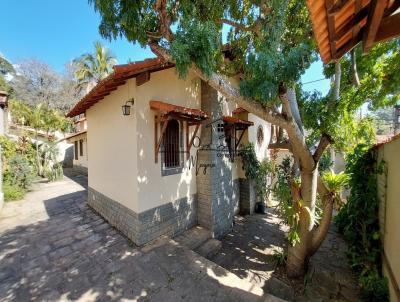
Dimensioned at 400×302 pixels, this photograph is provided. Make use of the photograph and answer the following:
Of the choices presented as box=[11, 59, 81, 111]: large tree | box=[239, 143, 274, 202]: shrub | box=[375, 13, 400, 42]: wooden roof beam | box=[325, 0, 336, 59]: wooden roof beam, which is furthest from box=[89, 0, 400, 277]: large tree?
box=[11, 59, 81, 111]: large tree

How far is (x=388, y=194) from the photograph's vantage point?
4.19m

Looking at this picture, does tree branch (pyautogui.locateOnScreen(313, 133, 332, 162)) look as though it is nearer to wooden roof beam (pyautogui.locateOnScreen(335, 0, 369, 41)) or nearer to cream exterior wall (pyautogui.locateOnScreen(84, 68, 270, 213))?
wooden roof beam (pyautogui.locateOnScreen(335, 0, 369, 41))

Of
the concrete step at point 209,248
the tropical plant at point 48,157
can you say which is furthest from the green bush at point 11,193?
the concrete step at point 209,248

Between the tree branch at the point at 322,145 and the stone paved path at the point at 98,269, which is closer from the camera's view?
the stone paved path at the point at 98,269

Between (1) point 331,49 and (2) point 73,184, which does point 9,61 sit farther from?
(1) point 331,49

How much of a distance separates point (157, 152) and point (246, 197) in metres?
5.46

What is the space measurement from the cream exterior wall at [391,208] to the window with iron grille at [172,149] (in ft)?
16.5

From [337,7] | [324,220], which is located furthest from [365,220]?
[337,7]

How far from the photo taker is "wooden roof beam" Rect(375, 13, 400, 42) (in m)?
2.10

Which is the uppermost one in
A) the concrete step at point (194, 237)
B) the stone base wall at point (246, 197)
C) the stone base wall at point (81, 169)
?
the stone base wall at point (81, 169)

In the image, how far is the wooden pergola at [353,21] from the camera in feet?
6.41

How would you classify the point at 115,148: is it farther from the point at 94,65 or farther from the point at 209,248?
the point at 94,65

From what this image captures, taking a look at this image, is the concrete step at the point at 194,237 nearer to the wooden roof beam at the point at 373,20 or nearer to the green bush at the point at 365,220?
the green bush at the point at 365,220

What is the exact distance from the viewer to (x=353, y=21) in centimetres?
238
